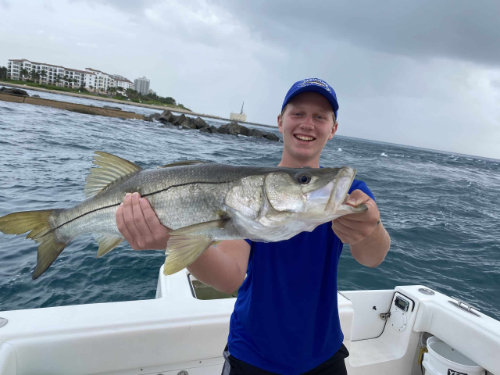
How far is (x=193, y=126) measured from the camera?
49500 millimetres

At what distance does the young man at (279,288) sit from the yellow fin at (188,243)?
0.21 metres

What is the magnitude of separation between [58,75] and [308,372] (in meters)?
164

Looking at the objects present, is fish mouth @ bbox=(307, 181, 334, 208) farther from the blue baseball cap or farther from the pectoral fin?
the blue baseball cap

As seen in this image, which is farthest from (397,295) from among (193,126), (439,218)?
(193,126)

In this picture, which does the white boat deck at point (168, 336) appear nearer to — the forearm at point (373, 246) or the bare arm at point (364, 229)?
the forearm at point (373, 246)

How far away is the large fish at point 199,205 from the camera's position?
1.87 m

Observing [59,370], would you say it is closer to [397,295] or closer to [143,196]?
[143,196]

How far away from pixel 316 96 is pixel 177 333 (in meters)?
2.40

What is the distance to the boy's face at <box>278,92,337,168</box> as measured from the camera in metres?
2.63

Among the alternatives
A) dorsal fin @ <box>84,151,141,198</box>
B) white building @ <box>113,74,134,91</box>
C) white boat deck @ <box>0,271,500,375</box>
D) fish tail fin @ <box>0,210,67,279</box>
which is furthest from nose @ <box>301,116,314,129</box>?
white building @ <box>113,74,134,91</box>

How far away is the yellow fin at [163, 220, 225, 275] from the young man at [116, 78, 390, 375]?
207 millimetres

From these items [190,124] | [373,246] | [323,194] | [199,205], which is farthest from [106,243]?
[190,124]

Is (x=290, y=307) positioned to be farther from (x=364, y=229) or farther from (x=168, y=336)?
(x=168, y=336)

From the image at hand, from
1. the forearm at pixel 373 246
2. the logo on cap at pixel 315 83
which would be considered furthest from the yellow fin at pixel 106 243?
the logo on cap at pixel 315 83
